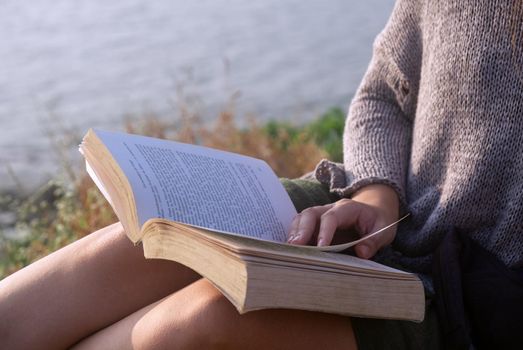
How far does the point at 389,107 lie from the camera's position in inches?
76.9

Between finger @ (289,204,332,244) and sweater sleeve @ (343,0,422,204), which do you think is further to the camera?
sweater sleeve @ (343,0,422,204)

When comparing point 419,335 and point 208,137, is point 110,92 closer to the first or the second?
point 208,137

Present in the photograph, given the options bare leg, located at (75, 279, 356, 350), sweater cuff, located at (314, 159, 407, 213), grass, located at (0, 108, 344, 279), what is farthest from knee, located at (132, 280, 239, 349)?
grass, located at (0, 108, 344, 279)

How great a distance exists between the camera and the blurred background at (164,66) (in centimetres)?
527

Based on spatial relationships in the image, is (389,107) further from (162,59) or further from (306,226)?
(162,59)

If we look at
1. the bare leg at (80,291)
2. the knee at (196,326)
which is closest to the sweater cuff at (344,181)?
the bare leg at (80,291)

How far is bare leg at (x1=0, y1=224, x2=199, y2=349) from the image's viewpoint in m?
1.52

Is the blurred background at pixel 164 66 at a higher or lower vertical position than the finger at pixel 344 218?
lower

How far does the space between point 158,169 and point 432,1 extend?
72 centimetres

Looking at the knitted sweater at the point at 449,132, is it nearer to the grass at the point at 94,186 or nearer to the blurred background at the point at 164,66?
the grass at the point at 94,186

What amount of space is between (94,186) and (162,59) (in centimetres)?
357

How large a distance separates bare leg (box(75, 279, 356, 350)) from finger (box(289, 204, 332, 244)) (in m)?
0.16

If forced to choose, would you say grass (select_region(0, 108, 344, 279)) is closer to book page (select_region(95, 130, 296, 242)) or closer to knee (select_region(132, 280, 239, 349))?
book page (select_region(95, 130, 296, 242))

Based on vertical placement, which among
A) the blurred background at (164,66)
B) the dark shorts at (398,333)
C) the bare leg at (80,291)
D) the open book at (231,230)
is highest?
the open book at (231,230)
